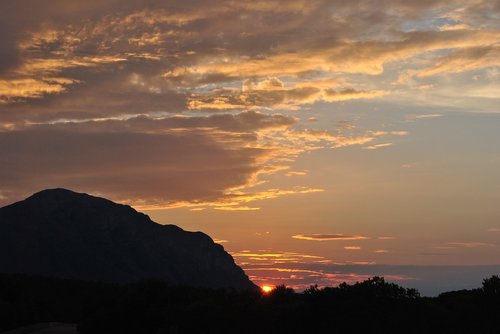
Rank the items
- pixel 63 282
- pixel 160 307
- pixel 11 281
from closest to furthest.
→ pixel 160 307 < pixel 11 281 < pixel 63 282

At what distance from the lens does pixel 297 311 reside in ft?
245

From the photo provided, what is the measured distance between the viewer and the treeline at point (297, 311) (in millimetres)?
71688

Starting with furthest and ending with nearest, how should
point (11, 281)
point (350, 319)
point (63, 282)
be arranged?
point (63, 282) < point (11, 281) < point (350, 319)

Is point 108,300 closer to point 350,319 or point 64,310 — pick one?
point 350,319

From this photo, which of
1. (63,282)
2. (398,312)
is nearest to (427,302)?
(398,312)

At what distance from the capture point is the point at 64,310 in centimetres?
12219

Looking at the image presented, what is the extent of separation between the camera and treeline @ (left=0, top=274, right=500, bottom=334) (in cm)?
7169

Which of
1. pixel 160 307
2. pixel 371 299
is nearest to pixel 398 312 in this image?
pixel 371 299

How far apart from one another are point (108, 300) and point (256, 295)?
18353mm

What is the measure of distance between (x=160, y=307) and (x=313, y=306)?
19067 mm

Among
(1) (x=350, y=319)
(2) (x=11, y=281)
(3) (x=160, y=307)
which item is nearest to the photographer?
(1) (x=350, y=319)

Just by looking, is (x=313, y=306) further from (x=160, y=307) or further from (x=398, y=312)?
(x=160, y=307)

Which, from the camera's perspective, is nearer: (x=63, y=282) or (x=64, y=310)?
(x=64, y=310)

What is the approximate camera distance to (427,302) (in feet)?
251
